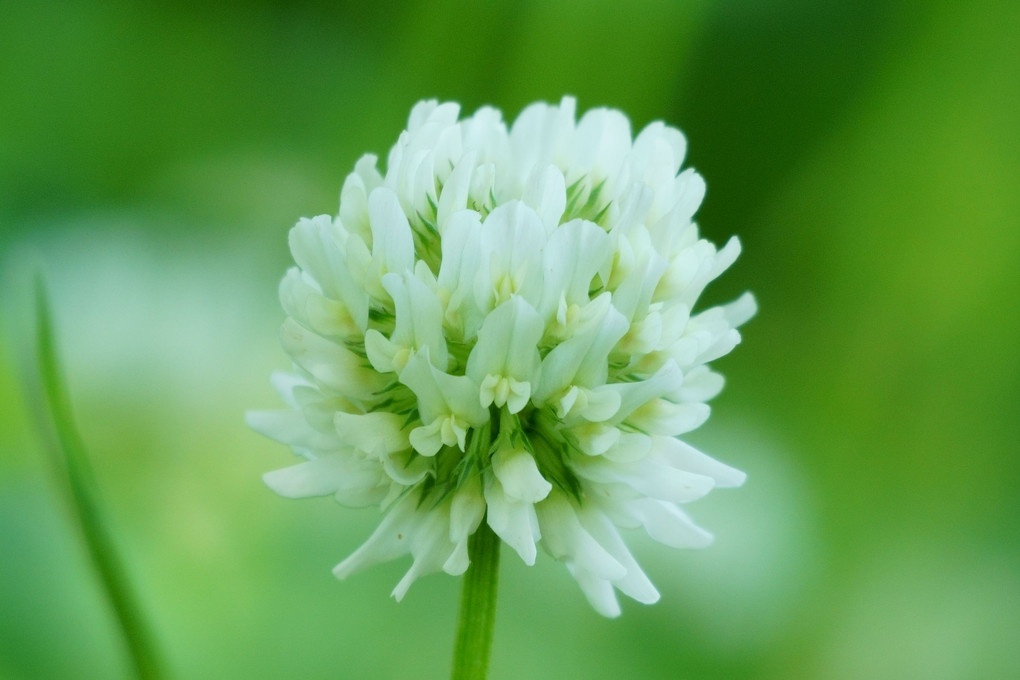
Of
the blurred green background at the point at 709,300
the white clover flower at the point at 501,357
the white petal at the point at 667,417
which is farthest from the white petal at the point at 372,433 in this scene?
the blurred green background at the point at 709,300

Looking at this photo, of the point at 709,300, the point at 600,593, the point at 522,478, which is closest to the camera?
the point at 522,478

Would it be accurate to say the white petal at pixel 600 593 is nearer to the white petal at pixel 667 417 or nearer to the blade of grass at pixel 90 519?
the white petal at pixel 667 417

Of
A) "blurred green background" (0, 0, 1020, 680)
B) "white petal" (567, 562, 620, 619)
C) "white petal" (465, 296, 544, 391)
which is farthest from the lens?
"blurred green background" (0, 0, 1020, 680)

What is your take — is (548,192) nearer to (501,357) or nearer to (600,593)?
(501,357)

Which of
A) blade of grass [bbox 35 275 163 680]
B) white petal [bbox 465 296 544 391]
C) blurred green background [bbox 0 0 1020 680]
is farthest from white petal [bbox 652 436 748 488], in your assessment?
blurred green background [bbox 0 0 1020 680]

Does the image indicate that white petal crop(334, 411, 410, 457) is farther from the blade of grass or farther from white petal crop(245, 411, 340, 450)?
the blade of grass

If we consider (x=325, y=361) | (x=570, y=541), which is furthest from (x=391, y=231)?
(x=570, y=541)

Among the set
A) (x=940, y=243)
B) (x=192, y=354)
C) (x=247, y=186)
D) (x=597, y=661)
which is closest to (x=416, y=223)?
(x=597, y=661)
